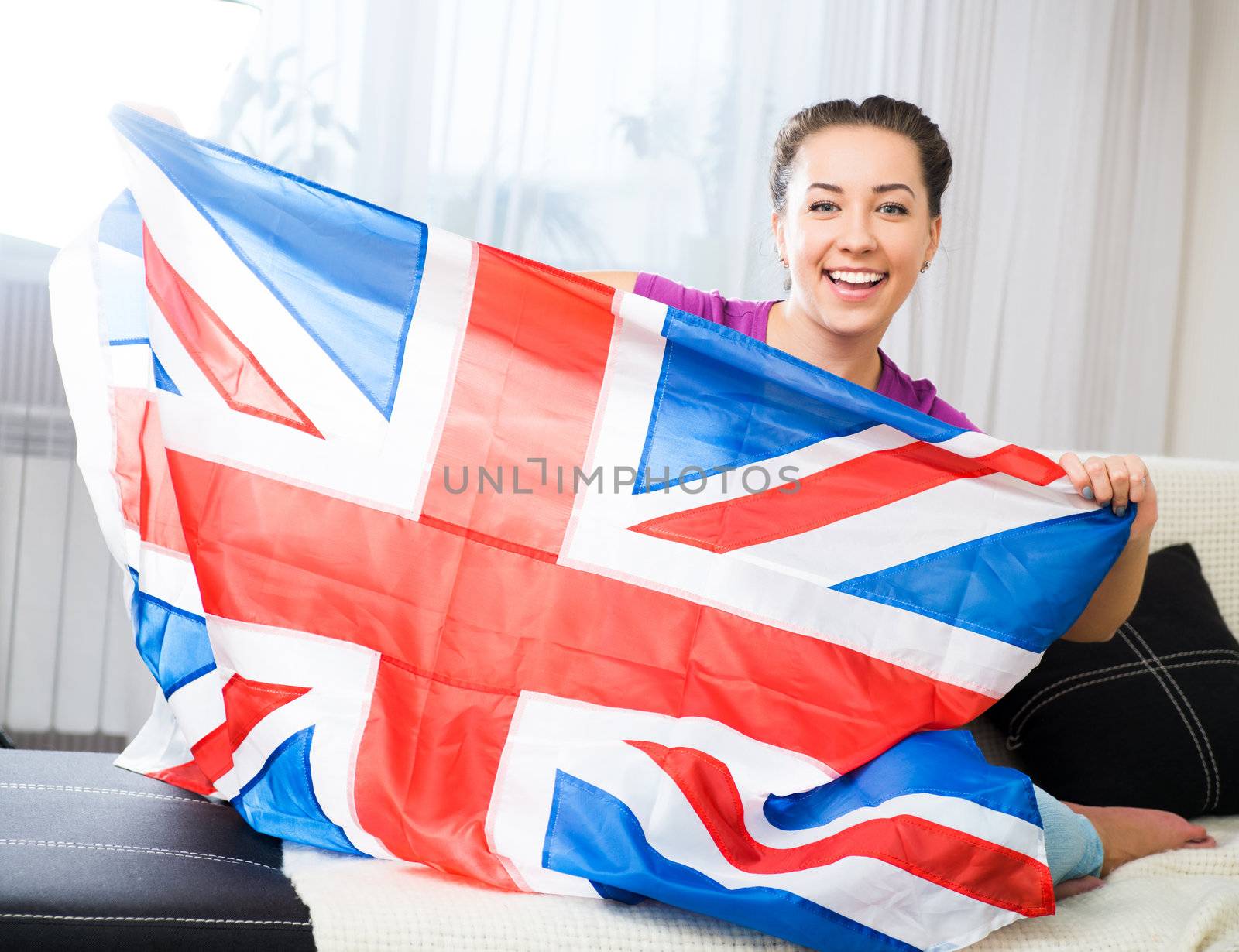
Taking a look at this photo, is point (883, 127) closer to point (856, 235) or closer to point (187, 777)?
point (856, 235)

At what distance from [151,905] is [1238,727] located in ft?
4.56

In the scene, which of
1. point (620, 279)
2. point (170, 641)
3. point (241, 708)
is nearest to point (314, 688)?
point (241, 708)

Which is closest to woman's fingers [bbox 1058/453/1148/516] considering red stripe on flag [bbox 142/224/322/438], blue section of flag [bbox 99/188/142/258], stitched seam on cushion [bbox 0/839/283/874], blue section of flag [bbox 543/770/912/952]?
blue section of flag [bbox 543/770/912/952]

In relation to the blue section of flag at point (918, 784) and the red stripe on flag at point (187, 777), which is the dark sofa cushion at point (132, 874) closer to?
the red stripe on flag at point (187, 777)

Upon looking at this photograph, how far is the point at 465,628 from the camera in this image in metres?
1.22

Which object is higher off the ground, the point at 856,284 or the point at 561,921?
the point at 856,284

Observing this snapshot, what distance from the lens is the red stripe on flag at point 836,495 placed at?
4.11ft

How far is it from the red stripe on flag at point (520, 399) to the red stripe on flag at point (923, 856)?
1.12 ft

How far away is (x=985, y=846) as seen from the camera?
43.4 inches

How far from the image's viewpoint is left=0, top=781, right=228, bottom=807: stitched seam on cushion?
1259 mm

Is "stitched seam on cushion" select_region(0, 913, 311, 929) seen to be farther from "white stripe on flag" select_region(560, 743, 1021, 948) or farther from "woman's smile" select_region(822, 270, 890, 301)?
"woman's smile" select_region(822, 270, 890, 301)

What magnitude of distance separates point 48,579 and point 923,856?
1.96 meters

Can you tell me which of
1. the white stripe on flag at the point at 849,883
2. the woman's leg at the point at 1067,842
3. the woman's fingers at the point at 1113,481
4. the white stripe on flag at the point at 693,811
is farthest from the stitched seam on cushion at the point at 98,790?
the woman's fingers at the point at 1113,481

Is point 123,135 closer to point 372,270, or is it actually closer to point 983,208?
point 372,270
